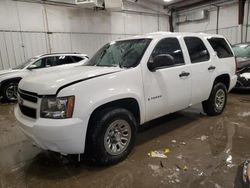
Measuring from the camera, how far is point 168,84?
325cm

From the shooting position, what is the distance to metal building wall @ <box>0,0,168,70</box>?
9.05 m

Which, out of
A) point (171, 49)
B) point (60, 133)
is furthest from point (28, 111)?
point (171, 49)

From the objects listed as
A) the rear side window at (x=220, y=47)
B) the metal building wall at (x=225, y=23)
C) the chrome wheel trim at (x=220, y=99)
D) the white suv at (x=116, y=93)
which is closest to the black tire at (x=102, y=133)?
the white suv at (x=116, y=93)

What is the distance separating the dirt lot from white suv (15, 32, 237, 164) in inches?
11.1

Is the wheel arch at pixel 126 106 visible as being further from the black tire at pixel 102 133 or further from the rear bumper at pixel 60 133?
the rear bumper at pixel 60 133

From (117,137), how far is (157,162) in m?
0.64

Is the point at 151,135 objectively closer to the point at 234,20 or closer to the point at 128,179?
the point at 128,179

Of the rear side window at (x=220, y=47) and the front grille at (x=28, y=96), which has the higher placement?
the rear side window at (x=220, y=47)

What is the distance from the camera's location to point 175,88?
338 cm

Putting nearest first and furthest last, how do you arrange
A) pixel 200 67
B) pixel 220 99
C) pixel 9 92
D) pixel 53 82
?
pixel 53 82, pixel 200 67, pixel 220 99, pixel 9 92

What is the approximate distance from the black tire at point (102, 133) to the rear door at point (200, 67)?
1.59 m

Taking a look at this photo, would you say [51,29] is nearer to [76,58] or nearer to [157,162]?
[76,58]

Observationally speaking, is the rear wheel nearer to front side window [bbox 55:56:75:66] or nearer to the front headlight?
front side window [bbox 55:56:75:66]

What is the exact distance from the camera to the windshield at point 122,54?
306cm
